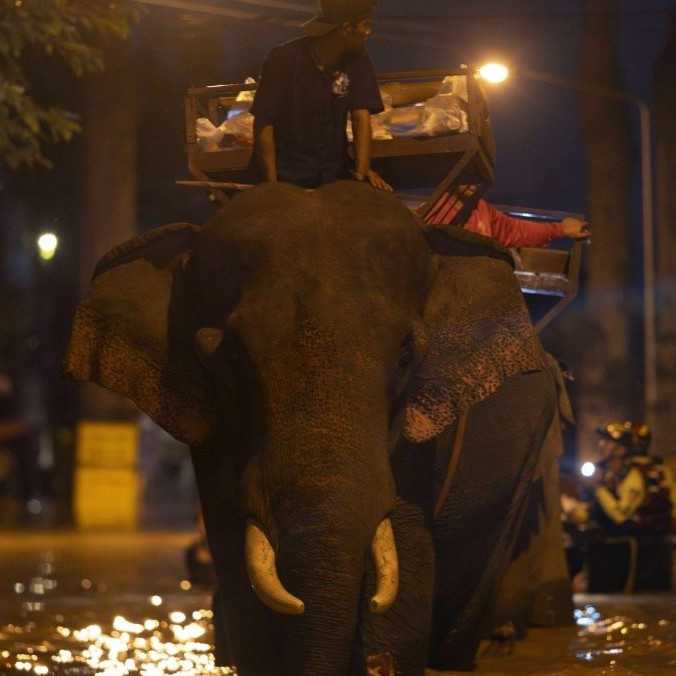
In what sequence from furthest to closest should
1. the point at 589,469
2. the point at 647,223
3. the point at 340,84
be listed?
the point at 647,223
the point at 589,469
the point at 340,84

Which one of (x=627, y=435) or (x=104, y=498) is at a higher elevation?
(x=627, y=435)

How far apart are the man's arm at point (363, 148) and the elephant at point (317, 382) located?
47 cm

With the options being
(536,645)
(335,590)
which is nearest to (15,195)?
(536,645)

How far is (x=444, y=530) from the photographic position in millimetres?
9539

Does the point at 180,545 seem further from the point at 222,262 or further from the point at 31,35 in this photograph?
the point at 222,262

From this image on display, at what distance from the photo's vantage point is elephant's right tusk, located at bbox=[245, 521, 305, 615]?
22.6 ft

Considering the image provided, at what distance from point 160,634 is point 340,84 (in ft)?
18.5

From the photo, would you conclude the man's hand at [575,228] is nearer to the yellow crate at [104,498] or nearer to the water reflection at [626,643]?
the water reflection at [626,643]

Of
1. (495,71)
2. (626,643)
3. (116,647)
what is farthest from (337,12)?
(495,71)

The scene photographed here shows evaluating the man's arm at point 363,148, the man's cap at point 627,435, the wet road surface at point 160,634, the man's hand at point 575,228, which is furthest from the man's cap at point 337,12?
the man's cap at point 627,435

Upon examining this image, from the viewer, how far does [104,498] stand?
112 ft

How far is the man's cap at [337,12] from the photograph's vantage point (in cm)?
877

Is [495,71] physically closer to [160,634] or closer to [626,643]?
[160,634]

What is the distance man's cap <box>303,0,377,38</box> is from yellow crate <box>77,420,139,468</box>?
2559 centimetres
